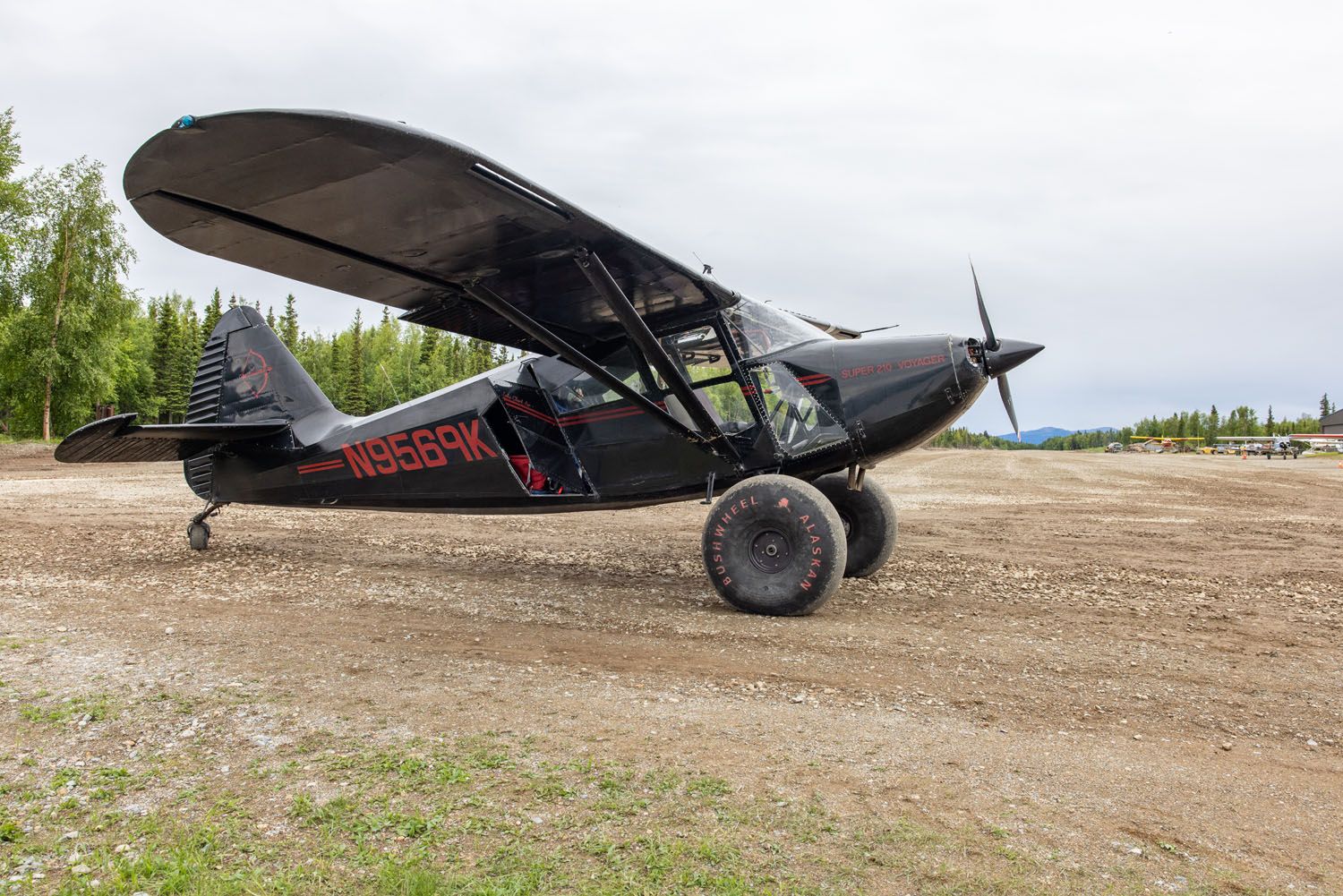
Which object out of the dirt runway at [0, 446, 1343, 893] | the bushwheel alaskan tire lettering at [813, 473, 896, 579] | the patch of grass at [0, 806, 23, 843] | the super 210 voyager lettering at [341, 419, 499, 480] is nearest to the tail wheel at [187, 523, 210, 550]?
the dirt runway at [0, 446, 1343, 893]

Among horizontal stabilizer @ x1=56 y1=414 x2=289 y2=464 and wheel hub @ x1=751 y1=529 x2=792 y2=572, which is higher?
horizontal stabilizer @ x1=56 y1=414 x2=289 y2=464

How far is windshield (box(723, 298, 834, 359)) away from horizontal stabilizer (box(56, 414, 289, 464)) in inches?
204

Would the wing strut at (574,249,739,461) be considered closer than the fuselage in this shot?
Yes

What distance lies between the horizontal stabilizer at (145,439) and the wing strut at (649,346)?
13.1 ft

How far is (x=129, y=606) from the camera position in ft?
19.8

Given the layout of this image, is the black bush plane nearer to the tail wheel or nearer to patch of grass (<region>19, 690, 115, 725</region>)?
the tail wheel

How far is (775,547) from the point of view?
6008 mm

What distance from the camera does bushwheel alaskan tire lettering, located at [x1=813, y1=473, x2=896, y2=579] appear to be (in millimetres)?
7777

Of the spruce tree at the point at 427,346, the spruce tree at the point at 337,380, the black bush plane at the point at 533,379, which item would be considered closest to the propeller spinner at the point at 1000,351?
the black bush plane at the point at 533,379

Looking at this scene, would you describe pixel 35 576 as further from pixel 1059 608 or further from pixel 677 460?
pixel 1059 608

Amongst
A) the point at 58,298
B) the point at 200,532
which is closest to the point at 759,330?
the point at 200,532

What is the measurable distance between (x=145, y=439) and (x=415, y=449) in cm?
290

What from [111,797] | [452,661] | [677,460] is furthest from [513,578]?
[111,797]

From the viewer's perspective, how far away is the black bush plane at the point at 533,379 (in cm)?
479
